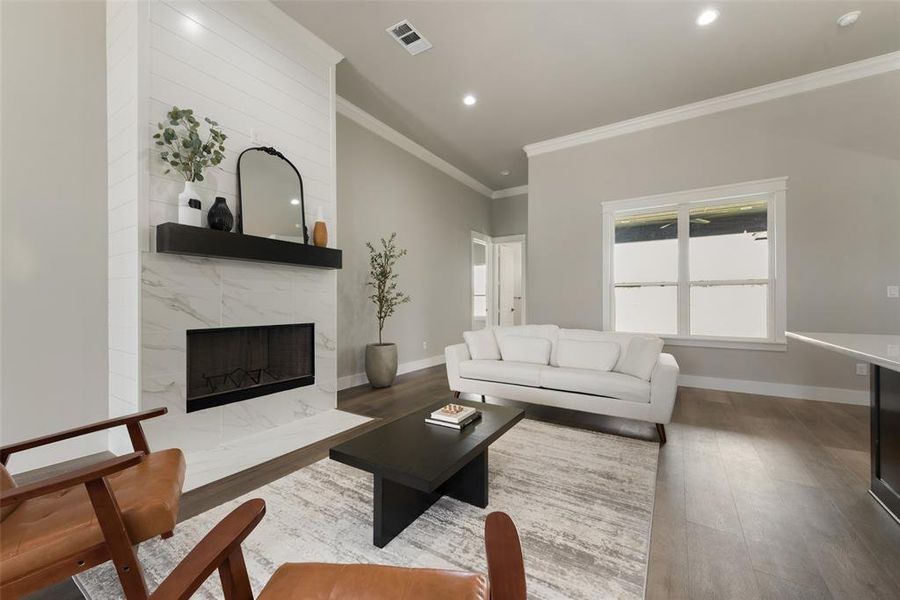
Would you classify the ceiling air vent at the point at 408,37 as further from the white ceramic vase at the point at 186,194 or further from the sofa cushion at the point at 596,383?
the sofa cushion at the point at 596,383

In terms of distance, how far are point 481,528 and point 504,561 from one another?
3.40ft

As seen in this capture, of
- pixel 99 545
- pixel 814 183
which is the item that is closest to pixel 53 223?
pixel 99 545

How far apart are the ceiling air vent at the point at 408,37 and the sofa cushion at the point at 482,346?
2748 mm

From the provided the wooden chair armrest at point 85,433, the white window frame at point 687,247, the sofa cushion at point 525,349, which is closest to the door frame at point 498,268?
the white window frame at point 687,247

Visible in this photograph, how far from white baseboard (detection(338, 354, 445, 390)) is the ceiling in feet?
10.9

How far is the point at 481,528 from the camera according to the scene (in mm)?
1704

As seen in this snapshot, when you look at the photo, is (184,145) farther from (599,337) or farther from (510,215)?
(510,215)

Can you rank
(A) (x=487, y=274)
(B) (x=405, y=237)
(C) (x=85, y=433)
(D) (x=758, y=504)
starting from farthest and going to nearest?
(A) (x=487, y=274) → (B) (x=405, y=237) → (D) (x=758, y=504) → (C) (x=85, y=433)

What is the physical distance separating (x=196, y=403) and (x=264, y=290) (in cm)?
96

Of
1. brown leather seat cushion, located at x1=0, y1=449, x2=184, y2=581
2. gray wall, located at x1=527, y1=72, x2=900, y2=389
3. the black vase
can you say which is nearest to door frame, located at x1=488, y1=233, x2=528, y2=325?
gray wall, located at x1=527, y1=72, x2=900, y2=389

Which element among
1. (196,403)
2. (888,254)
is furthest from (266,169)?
(888,254)

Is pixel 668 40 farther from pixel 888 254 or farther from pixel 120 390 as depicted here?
pixel 120 390

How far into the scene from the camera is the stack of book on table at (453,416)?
197 cm

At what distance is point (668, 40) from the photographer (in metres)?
3.16
